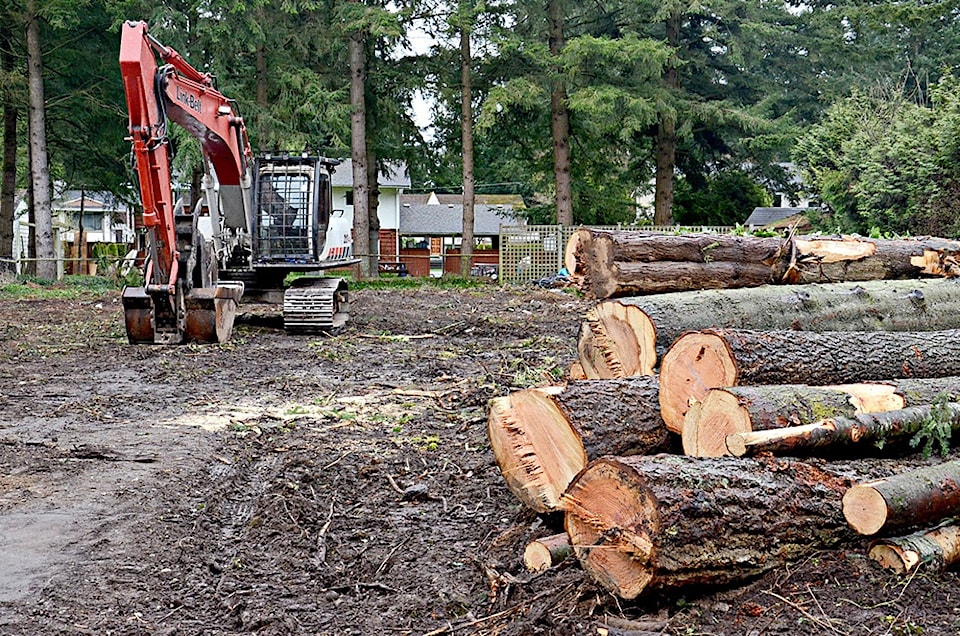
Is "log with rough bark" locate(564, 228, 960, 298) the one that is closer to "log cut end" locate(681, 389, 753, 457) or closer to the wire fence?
"log cut end" locate(681, 389, 753, 457)

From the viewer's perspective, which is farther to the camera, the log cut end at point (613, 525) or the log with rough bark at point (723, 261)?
the log with rough bark at point (723, 261)

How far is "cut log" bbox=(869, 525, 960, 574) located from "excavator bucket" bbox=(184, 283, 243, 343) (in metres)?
9.80

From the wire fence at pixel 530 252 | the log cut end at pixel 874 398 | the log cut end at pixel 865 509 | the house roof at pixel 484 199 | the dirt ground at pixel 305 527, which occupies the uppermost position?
the house roof at pixel 484 199

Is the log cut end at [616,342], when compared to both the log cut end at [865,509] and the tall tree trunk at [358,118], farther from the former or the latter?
the tall tree trunk at [358,118]

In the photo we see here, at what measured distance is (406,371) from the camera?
1030 cm

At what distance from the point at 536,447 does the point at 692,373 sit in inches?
35.4

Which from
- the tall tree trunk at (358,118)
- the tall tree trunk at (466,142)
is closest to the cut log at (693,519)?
the tall tree trunk at (358,118)

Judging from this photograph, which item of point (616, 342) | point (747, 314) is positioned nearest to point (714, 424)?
point (616, 342)

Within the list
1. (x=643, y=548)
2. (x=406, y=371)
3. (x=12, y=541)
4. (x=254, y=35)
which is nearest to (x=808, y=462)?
(x=643, y=548)

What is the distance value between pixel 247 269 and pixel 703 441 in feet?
35.9

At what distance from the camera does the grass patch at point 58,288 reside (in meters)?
20.2

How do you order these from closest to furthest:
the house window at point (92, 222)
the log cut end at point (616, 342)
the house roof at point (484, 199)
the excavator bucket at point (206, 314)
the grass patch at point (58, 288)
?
the log cut end at point (616, 342) → the excavator bucket at point (206, 314) → the grass patch at point (58, 288) → the house roof at point (484, 199) → the house window at point (92, 222)

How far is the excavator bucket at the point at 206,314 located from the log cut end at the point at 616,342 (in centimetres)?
693

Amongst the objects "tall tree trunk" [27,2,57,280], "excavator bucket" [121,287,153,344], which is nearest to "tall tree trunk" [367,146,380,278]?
"tall tree trunk" [27,2,57,280]
